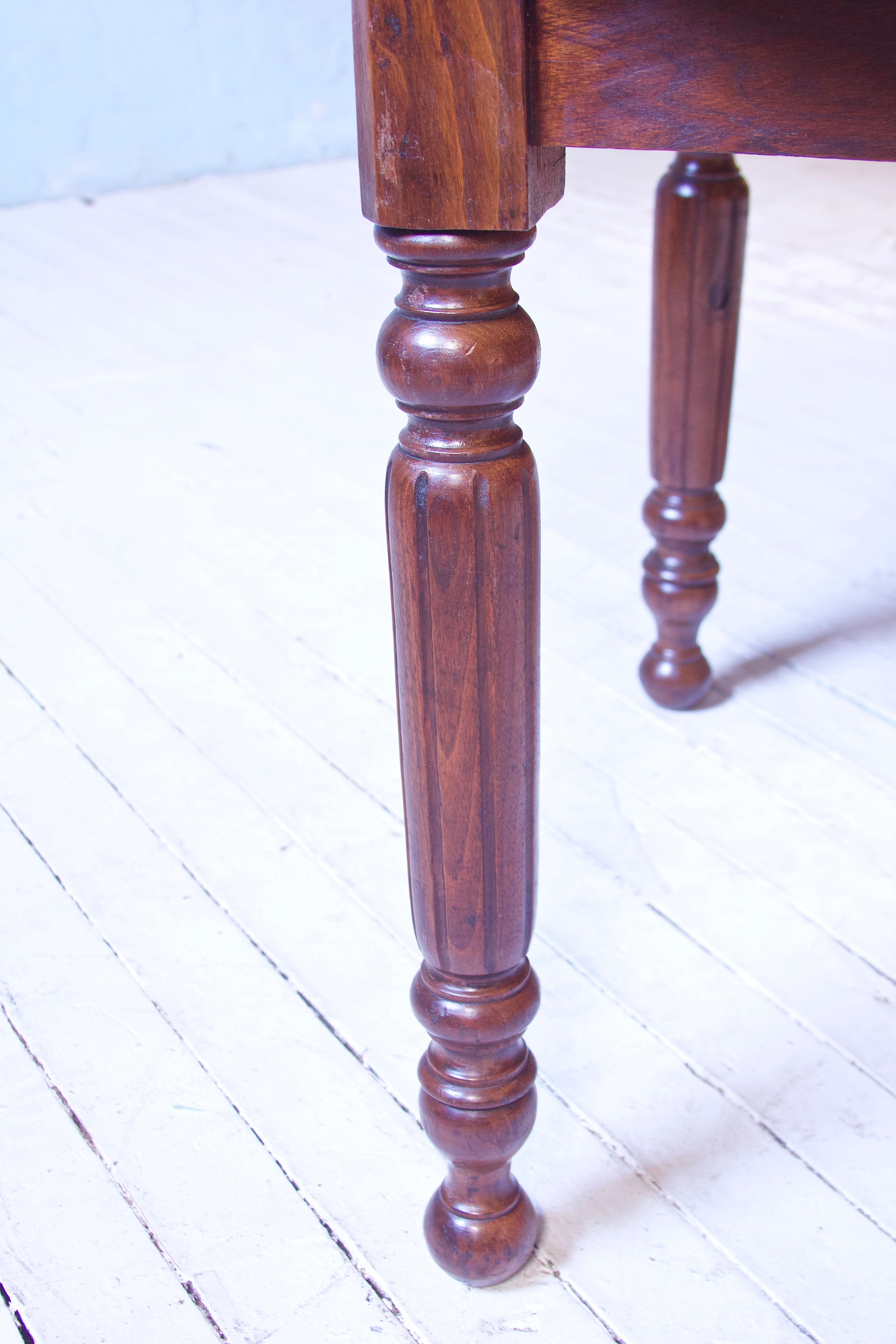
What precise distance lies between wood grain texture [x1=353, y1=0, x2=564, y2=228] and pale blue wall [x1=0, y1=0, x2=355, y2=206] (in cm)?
334

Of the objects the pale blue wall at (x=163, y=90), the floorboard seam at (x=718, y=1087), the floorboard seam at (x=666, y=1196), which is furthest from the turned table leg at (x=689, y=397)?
the pale blue wall at (x=163, y=90)

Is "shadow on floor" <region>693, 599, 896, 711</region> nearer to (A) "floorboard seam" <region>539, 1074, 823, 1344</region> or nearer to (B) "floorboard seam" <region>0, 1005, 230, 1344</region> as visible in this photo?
(A) "floorboard seam" <region>539, 1074, 823, 1344</region>

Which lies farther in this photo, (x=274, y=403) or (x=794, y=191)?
(x=794, y=191)

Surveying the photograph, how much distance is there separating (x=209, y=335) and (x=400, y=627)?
2.01 metres

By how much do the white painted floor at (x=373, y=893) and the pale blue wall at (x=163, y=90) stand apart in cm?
168

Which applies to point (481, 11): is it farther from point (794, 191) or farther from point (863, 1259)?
point (794, 191)

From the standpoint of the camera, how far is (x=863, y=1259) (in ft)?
2.57

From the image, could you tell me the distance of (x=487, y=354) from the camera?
55 cm

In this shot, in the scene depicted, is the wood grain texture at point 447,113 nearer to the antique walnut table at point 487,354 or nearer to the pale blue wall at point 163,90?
the antique walnut table at point 487,354

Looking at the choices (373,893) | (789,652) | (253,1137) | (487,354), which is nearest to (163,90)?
(789,652)

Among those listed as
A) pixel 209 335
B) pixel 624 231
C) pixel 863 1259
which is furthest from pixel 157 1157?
pixel 624 231

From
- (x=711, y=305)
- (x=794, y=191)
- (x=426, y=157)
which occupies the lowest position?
(x=794, y=191)

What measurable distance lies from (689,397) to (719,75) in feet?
2.27

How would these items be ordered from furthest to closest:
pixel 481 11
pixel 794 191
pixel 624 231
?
pixel 794 191
pixel 624 231
pixel 481 11
